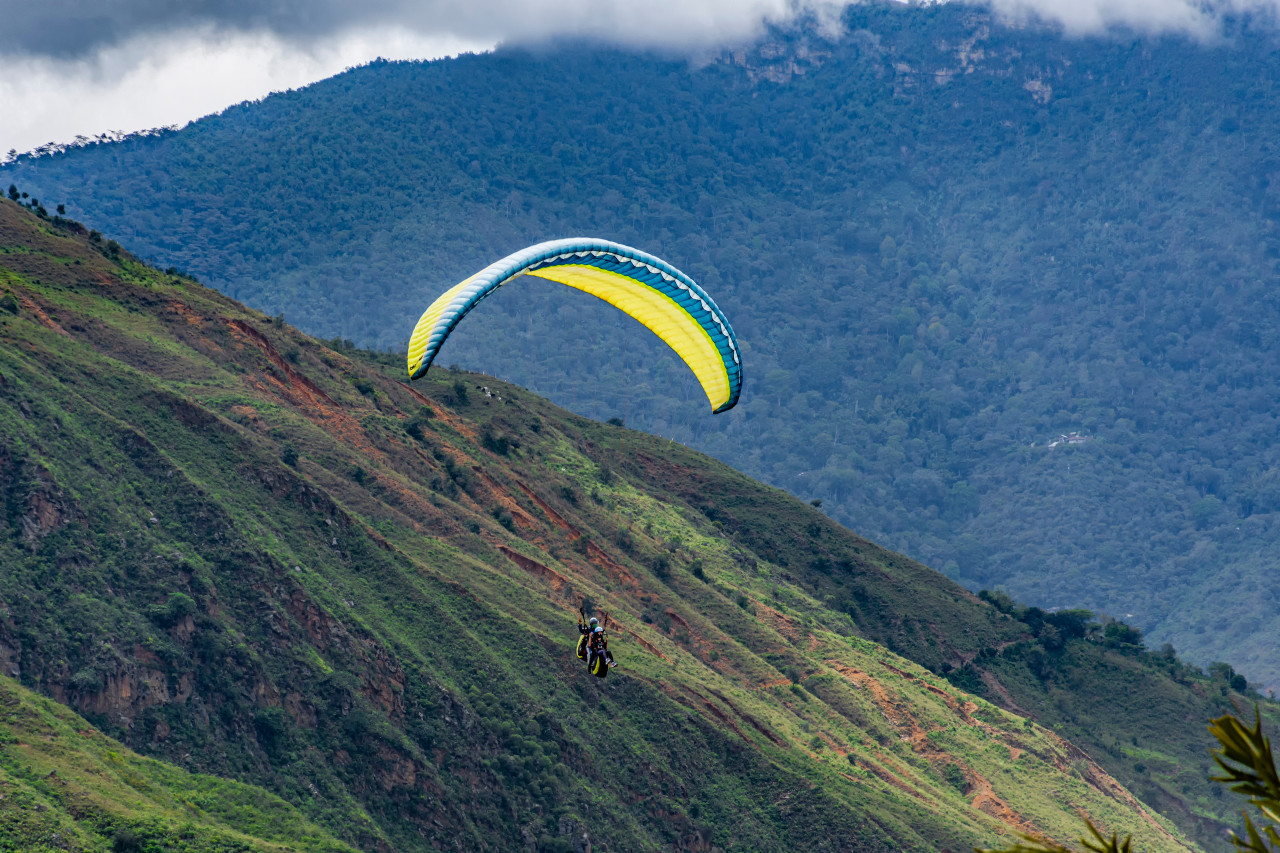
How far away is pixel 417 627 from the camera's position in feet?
152

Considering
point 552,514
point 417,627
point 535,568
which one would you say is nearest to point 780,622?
point 552,514

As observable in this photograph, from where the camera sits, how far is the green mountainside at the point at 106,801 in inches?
1182

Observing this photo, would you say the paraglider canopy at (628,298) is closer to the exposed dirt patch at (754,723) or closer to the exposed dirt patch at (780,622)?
the exposed dirt patch at (754,723)

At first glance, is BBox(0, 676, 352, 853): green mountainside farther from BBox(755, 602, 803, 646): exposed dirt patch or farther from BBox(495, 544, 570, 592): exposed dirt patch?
BBox(755, 602, 803, 646): exposed dirt patch

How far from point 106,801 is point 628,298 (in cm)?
1844

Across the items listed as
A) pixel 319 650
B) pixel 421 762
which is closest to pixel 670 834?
pixel 421 762

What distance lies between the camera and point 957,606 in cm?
8525

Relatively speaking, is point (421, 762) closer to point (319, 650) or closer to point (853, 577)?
point (319, 650)

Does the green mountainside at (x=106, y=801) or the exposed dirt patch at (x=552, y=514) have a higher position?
the exposed dirt patch at (x=552, y=514)

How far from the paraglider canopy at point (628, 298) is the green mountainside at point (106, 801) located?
1210 cm

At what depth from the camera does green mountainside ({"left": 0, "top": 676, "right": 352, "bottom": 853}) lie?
30.0m

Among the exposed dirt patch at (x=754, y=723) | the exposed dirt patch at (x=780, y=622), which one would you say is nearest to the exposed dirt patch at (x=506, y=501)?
the exposed dirt patch at (x=754, y=723)

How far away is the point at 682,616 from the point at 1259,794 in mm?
51509

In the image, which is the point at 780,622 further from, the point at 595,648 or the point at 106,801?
the point at 106,801
